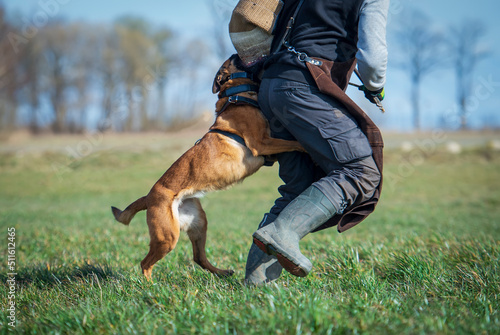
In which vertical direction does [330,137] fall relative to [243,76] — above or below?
below

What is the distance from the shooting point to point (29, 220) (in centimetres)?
717

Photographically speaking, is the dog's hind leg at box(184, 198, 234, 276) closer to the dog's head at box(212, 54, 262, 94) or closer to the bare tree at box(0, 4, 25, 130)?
the dog's head at box(212, 54, 262, 94)

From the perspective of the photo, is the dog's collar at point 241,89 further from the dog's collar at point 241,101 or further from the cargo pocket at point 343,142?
the cargo pocket at point 343,142

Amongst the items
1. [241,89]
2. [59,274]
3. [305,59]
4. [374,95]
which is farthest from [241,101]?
[59,274]

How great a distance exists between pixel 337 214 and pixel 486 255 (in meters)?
1.23

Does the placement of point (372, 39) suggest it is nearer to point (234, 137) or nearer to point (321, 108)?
point (321, 108)

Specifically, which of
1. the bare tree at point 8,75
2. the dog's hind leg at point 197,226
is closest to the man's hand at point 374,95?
the dog's hind leg at point 197,226

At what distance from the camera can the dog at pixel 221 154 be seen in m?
2.41

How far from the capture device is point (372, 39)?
2049 mm

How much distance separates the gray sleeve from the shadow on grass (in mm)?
2016

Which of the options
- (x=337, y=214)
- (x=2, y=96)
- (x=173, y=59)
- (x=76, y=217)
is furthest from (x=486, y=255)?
(x=2, y=96)

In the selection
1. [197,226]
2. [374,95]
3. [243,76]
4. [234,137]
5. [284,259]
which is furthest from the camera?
[197,226]

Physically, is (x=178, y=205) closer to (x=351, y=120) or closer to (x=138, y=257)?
(x=351, y=120)

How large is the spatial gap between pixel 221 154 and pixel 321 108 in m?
0.64
